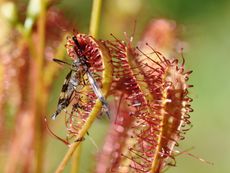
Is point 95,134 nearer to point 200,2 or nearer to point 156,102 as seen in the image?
point 200,2

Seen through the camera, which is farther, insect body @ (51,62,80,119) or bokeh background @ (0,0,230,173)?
bokeh background @ (0,0,230,173)

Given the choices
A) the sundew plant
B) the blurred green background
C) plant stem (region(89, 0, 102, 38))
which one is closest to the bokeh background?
the blurred green background

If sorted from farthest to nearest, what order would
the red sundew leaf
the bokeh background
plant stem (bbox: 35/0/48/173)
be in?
the bokeh background → plant stem (bbox: 35/0/48/173) → the red sundew leaf

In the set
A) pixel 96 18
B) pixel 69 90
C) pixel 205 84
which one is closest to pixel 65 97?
pixel 69 90

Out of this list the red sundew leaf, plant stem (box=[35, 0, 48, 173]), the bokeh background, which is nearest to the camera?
the red sundew leaf

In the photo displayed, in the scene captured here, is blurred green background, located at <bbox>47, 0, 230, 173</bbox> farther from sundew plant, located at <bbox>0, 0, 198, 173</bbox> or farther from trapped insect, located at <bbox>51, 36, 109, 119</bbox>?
trapped insect, located at <bbox>51, 36, 109, 119</bbox>

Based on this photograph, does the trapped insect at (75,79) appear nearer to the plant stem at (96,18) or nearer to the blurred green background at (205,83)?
the plant stem at (96,18)

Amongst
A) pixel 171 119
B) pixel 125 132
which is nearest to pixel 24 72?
pixel 125 132

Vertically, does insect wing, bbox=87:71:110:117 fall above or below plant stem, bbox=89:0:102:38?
below

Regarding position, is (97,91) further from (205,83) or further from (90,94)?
(205,83)
